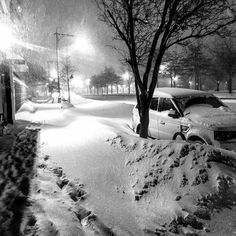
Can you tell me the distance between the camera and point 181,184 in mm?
4750

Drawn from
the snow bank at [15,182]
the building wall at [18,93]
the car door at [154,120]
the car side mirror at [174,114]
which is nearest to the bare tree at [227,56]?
the building wall at [18,93]

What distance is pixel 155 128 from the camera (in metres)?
8.49

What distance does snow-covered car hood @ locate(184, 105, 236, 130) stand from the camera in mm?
6344

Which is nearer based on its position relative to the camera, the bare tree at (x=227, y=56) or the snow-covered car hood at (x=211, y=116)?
the snow-covered car hood at (x=211, y=116)

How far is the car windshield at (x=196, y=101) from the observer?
770cm

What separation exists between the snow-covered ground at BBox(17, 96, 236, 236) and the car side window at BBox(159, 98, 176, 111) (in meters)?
1.82

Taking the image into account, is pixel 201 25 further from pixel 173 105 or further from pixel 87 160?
pixel 87 160

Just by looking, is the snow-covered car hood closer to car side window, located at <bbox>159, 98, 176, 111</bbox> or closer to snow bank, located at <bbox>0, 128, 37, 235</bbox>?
car side window, located at <bbox>159, 98, 176, 111</bbox>

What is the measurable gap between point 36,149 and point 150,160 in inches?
176

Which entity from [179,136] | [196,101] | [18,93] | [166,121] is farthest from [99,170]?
[18,93]

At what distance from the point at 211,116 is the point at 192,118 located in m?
0.46

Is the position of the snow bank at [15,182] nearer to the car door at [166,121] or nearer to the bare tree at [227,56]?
the car door at [166,121]

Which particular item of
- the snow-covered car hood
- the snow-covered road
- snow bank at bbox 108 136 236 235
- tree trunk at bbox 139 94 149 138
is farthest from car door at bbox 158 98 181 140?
snow bank at bbox 108 136 236 235

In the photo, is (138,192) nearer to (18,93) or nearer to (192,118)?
(192,118)
